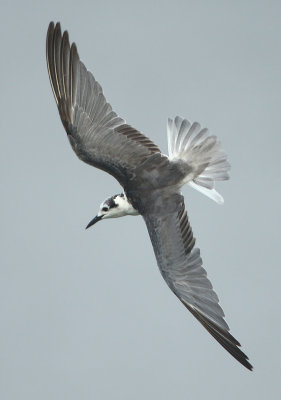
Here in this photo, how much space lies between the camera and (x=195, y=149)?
9531 millimetres

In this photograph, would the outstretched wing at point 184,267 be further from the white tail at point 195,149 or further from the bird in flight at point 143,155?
the white tail at point 195,149

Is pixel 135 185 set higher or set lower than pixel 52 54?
lower

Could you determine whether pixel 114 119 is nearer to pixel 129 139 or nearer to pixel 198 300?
pixel 129 139

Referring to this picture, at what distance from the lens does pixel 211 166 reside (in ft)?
31.6

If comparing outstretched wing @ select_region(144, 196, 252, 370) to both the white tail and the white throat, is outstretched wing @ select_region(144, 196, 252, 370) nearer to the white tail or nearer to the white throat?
the white throat

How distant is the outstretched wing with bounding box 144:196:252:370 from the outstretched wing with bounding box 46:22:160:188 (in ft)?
1.88

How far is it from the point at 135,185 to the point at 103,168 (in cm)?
35

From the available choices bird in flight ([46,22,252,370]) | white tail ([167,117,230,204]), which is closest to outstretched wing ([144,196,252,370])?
bird in flight ([46,22,252,370])

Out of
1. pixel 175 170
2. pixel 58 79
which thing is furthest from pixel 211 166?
pixel 58 79

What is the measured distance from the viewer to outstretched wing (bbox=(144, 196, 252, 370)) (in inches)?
344

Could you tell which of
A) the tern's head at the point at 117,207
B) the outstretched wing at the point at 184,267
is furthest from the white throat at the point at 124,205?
the outstretched wing at the point at 184,267

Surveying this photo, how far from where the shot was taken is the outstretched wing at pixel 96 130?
9.37 meters

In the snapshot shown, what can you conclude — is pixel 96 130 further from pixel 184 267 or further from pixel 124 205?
pixel 184 267

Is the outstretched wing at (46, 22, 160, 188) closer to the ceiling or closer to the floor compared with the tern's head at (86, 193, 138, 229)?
closer to the ceiling
